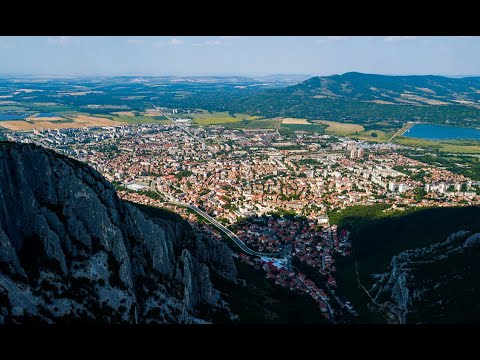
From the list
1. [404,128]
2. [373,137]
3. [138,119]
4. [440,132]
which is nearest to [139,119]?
[138,119]

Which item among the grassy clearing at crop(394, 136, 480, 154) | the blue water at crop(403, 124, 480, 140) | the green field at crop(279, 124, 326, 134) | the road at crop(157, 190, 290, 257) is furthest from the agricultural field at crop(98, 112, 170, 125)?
the road at crop(157, 190, 290, 257)

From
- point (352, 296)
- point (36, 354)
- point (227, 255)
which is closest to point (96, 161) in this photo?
point (227, 255)

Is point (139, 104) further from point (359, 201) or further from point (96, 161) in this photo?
point (359, 201)

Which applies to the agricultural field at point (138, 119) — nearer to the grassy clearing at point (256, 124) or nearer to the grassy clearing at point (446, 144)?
the grassy clearing at point (256, 124)

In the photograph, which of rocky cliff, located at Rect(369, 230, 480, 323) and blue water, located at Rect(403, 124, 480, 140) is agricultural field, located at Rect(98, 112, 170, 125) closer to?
blue water, located at Rect(403, 124, 480, 140)

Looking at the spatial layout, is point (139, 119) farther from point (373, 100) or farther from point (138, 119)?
point (373, 100)

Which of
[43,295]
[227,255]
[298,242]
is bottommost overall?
[298,242]
